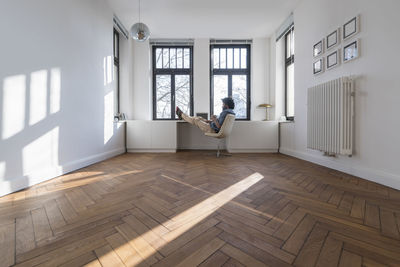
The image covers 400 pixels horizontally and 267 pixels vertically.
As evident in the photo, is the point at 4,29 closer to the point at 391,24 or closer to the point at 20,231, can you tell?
the point at 20,231

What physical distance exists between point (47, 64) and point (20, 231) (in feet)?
5.56

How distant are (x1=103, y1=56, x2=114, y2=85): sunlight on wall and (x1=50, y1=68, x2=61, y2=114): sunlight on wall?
106cm

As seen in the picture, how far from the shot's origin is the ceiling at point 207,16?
3.23 m

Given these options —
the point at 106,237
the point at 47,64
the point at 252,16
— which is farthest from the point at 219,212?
the point at 252,16

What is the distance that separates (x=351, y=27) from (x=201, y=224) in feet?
8.79

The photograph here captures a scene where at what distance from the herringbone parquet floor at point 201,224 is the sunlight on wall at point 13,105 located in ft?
1.80

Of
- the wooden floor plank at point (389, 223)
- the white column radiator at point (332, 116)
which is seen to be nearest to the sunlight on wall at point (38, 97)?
the wooden floor plank at point (389, 223)

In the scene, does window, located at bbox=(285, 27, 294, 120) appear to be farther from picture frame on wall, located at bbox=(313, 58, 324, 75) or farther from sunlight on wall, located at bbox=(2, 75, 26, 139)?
sunlight on wall, located at bbox=(2, 75, 26, 139)

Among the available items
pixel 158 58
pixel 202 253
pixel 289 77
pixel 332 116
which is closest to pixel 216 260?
pixel 202 253

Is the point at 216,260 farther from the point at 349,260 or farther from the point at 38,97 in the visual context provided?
the point at 38,97

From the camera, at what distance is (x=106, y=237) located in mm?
847

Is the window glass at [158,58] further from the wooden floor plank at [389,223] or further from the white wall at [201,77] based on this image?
the wooden floor plank at [389,223]

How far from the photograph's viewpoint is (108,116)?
125 inches

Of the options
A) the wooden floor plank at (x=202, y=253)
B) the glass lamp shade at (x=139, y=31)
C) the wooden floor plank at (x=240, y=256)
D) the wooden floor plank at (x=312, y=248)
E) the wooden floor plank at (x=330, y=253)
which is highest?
the glass lamp shade at (x=139, y=31)
